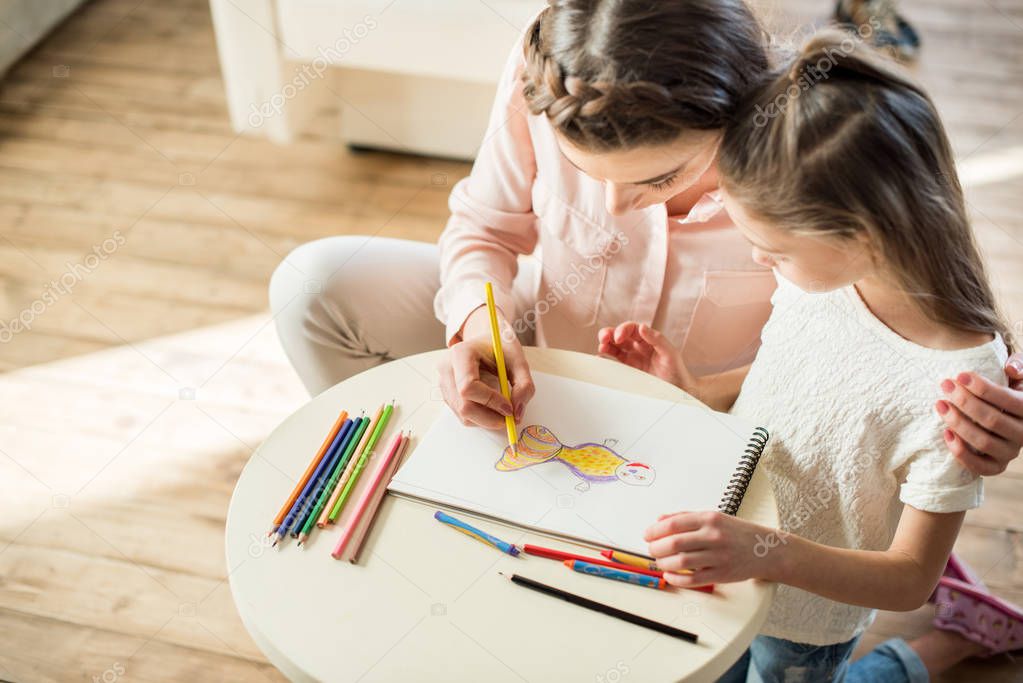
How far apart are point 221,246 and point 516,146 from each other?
112cm

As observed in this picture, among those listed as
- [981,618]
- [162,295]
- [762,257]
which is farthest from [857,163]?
[162,295]

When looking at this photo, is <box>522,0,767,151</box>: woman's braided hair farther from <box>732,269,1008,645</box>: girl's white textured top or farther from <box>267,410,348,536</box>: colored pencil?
<box>267,410,348,536</box>: colored pencil

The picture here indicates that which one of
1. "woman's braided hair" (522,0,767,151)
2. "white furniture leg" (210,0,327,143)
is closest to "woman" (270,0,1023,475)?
"woman's braided hair" (522,0,767,151)

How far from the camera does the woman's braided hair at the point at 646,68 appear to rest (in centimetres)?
80

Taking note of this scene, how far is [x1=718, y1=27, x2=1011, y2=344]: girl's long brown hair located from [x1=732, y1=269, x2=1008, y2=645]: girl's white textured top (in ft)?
0.27

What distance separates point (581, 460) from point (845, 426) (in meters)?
0.25

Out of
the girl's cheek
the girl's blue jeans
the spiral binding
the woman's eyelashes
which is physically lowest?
the girl's blue jeans

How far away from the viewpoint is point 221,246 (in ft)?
6.80

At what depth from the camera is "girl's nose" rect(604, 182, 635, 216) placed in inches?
35.8

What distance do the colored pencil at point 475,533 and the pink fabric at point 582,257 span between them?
0.30 meters

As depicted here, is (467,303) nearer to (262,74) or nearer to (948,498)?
(948,498)

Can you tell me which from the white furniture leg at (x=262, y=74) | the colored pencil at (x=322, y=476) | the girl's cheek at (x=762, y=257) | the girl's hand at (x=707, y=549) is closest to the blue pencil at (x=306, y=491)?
the colored pencil at (x=322, y=476)

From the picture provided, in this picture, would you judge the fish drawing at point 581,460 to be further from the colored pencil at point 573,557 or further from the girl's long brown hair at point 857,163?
the girl's long brown hair at point 857,163

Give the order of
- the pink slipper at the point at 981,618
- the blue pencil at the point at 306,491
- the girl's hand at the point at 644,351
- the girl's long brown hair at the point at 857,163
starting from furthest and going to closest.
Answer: the pink slipper at the point at 981,618
the girl's hand at the point at 644,351
the blue pencil at the point at 306,491
the girl's long brown hair at the point at 857,163
